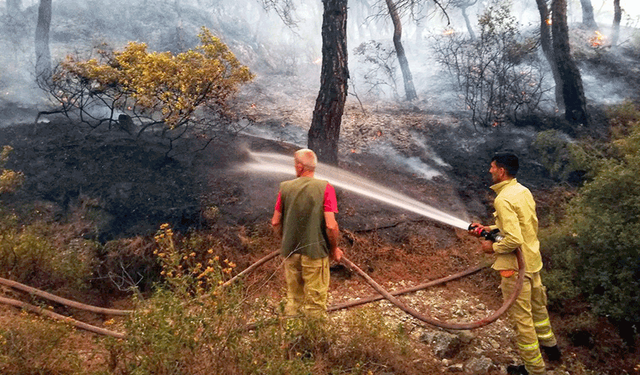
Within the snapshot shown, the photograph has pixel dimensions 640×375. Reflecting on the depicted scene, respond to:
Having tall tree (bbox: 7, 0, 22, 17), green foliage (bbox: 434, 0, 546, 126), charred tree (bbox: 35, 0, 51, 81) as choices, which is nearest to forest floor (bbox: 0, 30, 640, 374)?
green foliage (bbox: 434, 0, 546, 126)

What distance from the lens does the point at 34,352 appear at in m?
3.02

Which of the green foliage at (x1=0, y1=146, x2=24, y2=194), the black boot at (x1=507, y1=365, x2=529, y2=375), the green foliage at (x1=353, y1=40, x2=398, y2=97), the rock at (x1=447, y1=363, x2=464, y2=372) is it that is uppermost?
the green foliage at (x1=353, y1=40, x2=398, y2=97)

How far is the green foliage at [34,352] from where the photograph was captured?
291 centimetres

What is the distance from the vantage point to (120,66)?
7781 mm

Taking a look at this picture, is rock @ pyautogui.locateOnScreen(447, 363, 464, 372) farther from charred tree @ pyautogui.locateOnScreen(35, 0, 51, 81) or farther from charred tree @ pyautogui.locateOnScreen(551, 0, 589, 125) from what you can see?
charred tree @ pyautogui.locateOnScreen(35, 0, 51, 81)

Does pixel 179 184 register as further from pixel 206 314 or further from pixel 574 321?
pixel 574 321

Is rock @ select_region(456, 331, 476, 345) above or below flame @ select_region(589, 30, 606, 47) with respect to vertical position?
below

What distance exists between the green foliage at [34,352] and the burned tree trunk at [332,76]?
4995mm

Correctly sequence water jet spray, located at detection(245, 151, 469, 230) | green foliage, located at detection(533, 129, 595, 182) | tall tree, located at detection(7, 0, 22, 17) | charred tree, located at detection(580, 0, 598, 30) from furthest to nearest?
tall tree, located at detection(7, 0, 22, 17) → charred tree, located at detection(580, 0, 598, 30) → green foliage, located at detection(533, 129, 595, 182) → water jet spray, located at detection(245, 151, 469, 230)

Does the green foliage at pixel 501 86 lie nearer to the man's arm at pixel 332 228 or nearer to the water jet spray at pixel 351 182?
the water jet spray at pixel 351 182

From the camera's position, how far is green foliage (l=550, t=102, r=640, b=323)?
13.9 feet


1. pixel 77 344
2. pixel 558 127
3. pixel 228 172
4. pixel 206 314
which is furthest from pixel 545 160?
pixel 77 344

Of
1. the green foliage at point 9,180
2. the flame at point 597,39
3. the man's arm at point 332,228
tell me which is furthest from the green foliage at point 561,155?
the green foliage at point 9,180

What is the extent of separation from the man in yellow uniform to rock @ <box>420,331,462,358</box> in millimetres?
538
